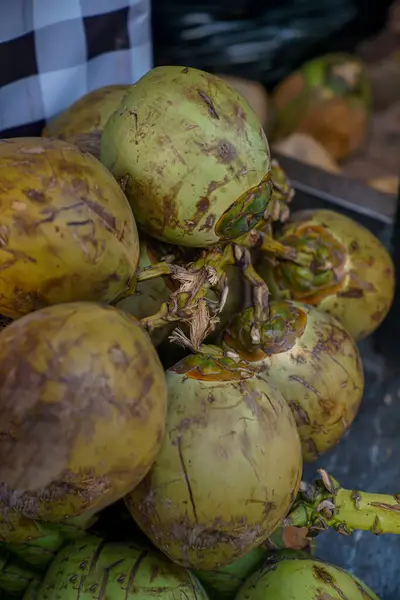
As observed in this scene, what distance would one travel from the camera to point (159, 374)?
28.2 inches

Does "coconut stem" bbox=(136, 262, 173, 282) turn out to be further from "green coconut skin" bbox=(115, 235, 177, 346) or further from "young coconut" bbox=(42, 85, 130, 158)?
"young coconut" bbox=(42, 85, 130, 158)

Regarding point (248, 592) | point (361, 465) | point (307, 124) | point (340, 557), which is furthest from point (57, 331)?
point (307, 124)

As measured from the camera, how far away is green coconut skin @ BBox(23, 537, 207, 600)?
32.3 inches

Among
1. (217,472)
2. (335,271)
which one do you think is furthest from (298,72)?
(217,472)

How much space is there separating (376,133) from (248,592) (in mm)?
2027

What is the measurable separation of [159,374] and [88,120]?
482mm

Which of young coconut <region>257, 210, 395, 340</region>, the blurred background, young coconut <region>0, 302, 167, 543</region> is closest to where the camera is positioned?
young coconut <region>0, 302, 167, 543</region>

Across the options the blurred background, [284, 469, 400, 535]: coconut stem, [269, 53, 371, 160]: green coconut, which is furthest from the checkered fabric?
[269, 53, 371, 160]: green coconut

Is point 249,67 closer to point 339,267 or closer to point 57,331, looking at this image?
point 339,267

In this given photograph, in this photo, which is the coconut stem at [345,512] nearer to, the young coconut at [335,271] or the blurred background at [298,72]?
the young coconut at [335,271]

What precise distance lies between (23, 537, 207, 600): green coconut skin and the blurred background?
5.05 ft

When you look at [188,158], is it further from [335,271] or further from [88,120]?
[335,271]

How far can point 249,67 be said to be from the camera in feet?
8.20

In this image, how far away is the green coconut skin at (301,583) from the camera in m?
0.86
